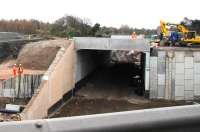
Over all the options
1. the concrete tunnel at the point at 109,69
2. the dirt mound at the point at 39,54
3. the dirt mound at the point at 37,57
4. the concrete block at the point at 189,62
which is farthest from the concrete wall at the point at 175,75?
the dirt mound at the point at 37,57

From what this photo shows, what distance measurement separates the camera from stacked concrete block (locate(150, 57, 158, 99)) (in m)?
37.8

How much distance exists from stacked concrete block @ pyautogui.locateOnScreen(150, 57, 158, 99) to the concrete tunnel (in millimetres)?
384

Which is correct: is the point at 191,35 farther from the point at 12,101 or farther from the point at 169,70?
the point at 12,101

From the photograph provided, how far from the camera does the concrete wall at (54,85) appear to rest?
25842 mm

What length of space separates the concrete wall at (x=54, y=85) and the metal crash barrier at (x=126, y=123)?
2105 centimetres

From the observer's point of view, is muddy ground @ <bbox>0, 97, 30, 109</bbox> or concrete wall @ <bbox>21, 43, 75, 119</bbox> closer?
concrete wall @ <bbox>21, 43, 75, 119</bbox>

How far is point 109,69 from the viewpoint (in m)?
58.5

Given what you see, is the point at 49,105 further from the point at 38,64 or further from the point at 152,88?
the point at 152,88

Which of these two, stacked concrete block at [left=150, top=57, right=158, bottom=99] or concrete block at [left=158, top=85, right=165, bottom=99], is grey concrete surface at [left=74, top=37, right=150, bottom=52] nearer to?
stacked concrete block at [left=150, top=57, right=158, bottom=99]

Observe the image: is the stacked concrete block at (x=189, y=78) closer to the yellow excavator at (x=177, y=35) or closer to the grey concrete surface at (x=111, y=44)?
the grey concrete surface at (x=111, y=44)

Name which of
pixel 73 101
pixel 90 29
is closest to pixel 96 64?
pixel 90 29

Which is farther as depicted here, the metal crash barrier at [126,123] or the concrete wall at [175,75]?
the concrete wall at [175,75]

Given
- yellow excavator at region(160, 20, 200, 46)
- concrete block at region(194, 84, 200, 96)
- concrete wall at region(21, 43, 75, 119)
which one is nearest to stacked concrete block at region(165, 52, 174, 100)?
concrete block at region(194, 84, 200, 96)

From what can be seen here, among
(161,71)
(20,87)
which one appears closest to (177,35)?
(161,71)
